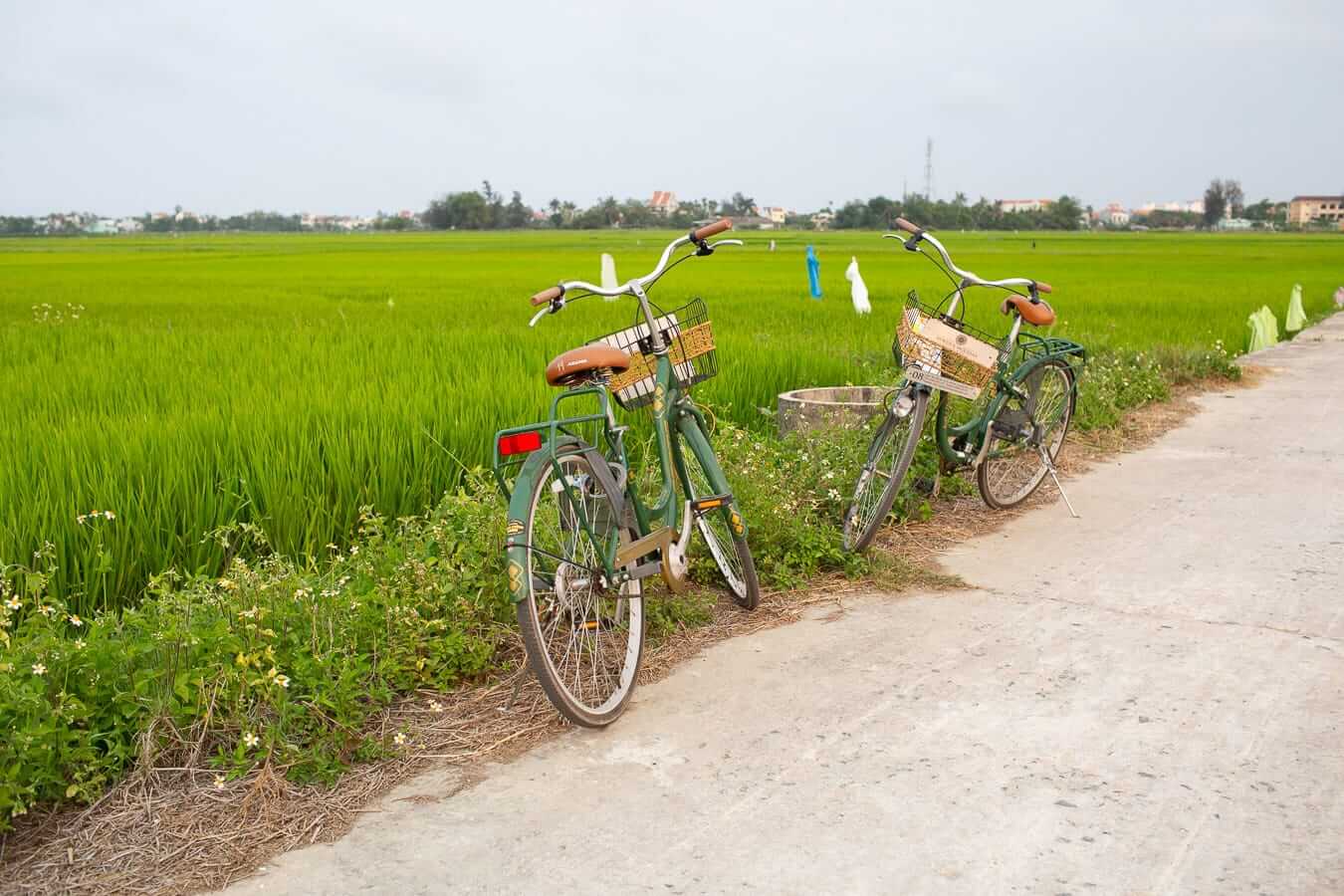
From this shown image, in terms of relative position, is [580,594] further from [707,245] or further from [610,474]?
[707,245]

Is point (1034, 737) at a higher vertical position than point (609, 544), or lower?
lower

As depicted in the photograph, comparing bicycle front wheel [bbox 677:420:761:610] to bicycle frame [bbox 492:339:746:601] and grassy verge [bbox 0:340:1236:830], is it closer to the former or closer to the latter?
bicycle frame [bbox 492:339:746:601]

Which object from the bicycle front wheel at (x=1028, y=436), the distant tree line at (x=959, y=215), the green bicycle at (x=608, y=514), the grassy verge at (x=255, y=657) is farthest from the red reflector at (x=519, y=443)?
the distant tree line at (x=959, y=215)

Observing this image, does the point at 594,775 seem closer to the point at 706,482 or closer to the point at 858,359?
the point at 706,482

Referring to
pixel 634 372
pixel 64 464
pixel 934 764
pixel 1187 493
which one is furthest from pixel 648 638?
pixel 1187 493

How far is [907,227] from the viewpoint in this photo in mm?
5188

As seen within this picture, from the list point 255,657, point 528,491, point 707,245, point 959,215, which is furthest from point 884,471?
point 959,215

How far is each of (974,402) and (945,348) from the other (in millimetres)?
1637

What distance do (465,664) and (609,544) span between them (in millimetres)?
610

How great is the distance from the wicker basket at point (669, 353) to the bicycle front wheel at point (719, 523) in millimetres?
186

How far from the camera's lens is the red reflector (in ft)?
10.7

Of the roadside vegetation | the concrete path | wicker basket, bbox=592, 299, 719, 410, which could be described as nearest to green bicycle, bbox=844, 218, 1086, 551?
the roadside vegetation

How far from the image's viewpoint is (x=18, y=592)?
4.05m

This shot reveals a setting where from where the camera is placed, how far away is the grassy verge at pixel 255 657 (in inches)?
113
